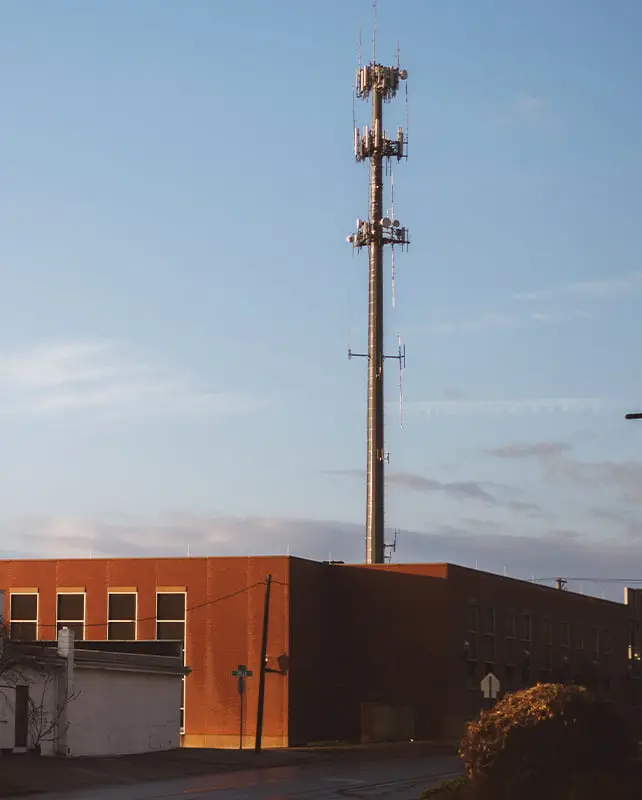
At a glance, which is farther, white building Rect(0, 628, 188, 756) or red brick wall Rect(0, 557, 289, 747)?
red brick wall Rect(0, 557, 289, 747)

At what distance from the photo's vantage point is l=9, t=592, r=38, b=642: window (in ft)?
229

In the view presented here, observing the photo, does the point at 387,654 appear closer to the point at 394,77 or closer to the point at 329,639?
the point at 329,639

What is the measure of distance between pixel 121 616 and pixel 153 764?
2220cm

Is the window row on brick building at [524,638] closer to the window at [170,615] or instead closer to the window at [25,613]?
the window at [170,615]

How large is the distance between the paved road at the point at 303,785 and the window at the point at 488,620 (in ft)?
75.1

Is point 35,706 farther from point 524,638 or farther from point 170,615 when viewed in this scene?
point 524,638

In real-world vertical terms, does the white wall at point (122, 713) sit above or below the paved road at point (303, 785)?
above

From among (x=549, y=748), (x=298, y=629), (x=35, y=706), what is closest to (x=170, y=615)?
(x=298, y=629)

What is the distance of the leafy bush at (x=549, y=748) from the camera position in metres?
21.2

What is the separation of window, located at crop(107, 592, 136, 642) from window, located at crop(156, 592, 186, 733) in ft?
4.37

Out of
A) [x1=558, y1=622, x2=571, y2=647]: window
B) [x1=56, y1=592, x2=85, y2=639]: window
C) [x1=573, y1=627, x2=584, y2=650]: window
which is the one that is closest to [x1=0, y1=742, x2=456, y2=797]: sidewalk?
[x1=56, y1=592, x2=85, y2=639]: window

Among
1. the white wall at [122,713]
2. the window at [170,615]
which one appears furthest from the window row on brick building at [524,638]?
the white wall at [122,713]

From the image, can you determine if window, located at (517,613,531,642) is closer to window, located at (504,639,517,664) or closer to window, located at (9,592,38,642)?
window, located at (504,639,517,664)

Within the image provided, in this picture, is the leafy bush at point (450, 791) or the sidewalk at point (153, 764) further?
the sidewalk at point (153, 764)
